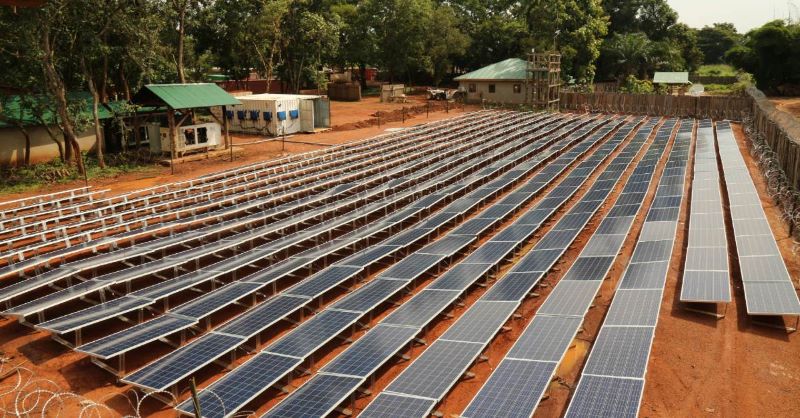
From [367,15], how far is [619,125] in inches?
1469

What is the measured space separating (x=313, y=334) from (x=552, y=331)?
461cm

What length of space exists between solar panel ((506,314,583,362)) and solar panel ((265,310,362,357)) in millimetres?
3318

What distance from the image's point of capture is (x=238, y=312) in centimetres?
1265

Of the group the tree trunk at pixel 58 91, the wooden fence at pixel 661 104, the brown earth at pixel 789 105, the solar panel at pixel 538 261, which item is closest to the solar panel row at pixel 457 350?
the solar panel at pixel 538 261

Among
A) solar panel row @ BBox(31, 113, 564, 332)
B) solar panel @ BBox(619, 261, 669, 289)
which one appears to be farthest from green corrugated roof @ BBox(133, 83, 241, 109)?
solar panel @ BBox(619, 261, 669, 289)

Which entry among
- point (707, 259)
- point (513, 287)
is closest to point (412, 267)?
point (513, 287)

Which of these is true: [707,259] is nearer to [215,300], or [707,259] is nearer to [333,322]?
[333,322]

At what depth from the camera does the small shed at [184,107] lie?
2923 cm

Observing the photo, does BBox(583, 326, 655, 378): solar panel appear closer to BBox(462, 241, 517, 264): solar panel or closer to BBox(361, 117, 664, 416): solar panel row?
BBox(361, 117, 664, 416): solar panel row

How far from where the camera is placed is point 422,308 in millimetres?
11539

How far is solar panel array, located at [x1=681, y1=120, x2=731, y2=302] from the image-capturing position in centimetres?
1216

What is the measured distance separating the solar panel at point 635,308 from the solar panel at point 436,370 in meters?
3.19

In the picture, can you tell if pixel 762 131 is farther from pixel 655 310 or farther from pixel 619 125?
pixel 655 310

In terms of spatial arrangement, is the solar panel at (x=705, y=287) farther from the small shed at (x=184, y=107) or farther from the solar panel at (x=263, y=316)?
the small shed at (x=184, y=107)
